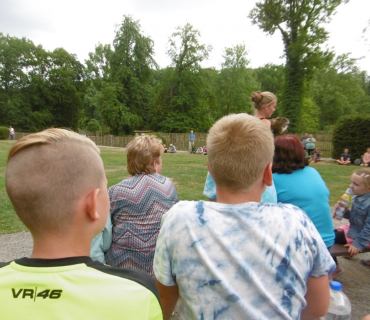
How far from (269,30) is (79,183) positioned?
107 ft

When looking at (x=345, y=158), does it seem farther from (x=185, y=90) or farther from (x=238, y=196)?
(x=185, y=90)

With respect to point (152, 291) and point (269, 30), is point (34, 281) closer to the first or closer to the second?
point (152, 291)

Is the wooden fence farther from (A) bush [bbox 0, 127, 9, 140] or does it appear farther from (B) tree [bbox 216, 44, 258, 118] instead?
(B) tree [bbox 216, 44, 258, 118]

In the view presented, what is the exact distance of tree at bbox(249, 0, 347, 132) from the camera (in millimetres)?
27359

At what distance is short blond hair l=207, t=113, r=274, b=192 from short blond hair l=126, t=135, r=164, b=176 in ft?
4.24

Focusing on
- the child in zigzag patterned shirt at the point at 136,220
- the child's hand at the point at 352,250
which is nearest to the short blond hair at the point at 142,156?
the child in zigzag patterned shirt at the point at 136,220

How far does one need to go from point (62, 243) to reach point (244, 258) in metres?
0.73

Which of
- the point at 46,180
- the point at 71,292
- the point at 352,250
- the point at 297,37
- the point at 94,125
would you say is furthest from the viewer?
the point at 94,125

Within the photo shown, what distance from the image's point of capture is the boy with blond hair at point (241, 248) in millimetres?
1184

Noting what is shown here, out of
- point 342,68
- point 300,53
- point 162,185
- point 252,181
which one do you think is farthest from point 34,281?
point 342,68

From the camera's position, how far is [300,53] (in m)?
27.2

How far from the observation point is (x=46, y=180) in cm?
102

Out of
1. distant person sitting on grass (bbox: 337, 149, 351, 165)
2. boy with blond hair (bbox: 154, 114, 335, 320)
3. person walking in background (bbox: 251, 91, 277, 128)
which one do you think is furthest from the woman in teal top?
distant person sitting on grass (bbox: 337, 149, 351, 165)

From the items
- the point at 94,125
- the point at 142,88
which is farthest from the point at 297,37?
the point at 94,125
